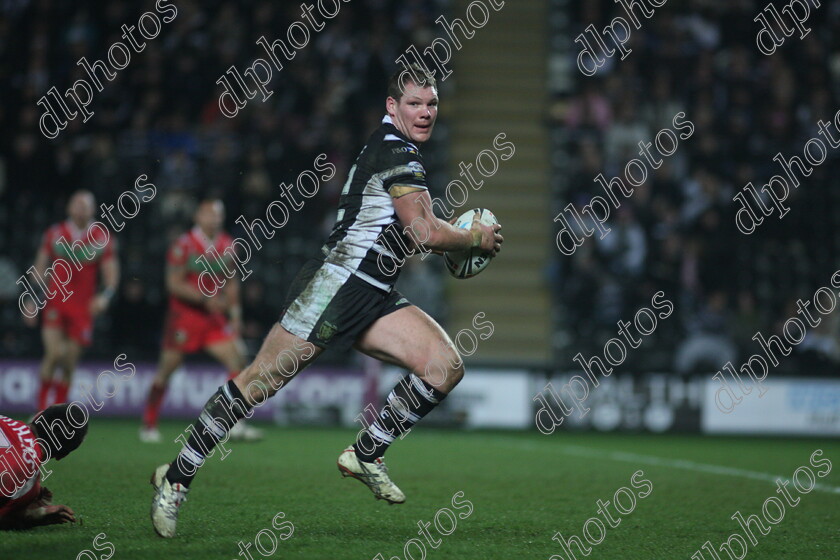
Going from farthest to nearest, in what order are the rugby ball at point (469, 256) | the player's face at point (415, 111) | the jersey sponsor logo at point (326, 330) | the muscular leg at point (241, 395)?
1. the rugby ball at point (469, 256)
2. the player's face at point (415, 111)
3. the jersey sponsor logo at point (326, 330)
4. the muscular leg at point (241, 395)

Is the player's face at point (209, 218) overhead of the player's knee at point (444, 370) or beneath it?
overhead

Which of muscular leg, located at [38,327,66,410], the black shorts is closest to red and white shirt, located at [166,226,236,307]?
muscular leg, located at [38,327,66,410]

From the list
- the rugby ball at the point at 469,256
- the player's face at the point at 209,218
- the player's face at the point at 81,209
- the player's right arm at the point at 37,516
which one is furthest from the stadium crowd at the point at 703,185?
the player's right arm at the point at 37,516

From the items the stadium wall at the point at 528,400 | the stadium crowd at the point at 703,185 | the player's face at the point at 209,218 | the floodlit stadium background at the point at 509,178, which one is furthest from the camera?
the stadium crowd at the point at 703,185

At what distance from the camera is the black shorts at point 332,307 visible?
→ 18.0ft

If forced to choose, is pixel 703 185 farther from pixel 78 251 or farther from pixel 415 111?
pixel 415 111

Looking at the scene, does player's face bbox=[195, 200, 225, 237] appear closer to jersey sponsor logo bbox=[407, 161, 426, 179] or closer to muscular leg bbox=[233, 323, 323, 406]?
muscular leg bbox=[233, 323, 323, 406]

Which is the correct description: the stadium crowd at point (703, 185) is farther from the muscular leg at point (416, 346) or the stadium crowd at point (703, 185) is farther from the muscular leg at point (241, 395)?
the muscular leg at point (241, 395)

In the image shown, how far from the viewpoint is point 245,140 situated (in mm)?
15742

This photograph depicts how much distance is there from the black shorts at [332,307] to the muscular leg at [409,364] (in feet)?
0.30

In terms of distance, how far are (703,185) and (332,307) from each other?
38.6 ft

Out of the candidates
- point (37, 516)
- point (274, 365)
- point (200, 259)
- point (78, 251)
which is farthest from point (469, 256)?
point (78, 251)

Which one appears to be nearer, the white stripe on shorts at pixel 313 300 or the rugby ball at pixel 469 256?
the white stripe on shorts at pixel 313 300

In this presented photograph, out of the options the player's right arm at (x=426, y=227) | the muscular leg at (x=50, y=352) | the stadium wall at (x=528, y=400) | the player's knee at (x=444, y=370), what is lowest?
the player's knee at (x=444, y=370)
